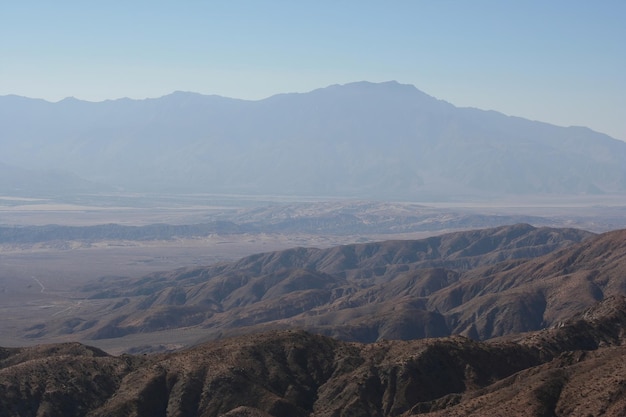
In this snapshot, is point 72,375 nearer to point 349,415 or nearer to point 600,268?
point 349,415

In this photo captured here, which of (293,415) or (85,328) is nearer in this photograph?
(293,415)

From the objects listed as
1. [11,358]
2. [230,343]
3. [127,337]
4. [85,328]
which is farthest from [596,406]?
[85,328]

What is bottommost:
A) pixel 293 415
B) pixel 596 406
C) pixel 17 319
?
pixel 17 319

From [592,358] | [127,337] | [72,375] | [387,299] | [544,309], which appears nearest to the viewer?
[592,358]

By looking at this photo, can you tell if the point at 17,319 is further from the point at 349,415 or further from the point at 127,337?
the point at 349,415

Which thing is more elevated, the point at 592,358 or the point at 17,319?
the point at 592,358

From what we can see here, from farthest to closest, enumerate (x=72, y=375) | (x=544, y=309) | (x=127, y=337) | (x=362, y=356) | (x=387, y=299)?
(x=387, y=299) < (x=127, y=337) < (x=544, y=309) < (x=362, y=356) < (x=72, y=375)

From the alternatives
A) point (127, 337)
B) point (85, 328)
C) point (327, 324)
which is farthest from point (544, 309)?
point (85, 328)
